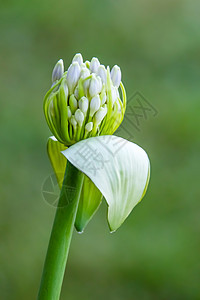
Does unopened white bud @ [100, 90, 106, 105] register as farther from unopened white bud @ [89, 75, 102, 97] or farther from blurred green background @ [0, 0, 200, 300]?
blurred green background @ [0, 0, 200, 300]

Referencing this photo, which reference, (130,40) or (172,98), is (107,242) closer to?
(172,98)

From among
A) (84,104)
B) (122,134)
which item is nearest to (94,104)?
(84,104)

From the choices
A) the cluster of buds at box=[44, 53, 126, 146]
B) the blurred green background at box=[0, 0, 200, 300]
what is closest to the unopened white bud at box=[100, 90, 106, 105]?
the cluster of buds at box=[44, 53, 126, 146]

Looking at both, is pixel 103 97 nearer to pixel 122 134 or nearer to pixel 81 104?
pixel 81 104

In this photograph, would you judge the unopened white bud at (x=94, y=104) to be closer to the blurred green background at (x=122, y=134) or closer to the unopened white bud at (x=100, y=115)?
the unopened white bud at (x=100, y=115)

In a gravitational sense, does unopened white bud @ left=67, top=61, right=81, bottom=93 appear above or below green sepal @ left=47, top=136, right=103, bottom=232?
above

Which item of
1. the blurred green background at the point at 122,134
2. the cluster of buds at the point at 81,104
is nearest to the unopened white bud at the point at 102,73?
the cluster of buds at the point at 81,104
